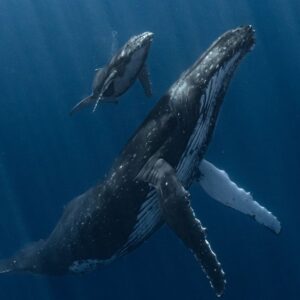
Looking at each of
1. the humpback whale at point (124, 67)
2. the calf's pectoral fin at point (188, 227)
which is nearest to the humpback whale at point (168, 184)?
the calf's pectoral fin at point (188, 227)

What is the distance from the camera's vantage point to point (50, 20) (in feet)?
74.9

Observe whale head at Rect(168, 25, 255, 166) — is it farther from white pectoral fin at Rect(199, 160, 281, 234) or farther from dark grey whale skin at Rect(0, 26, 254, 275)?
white pectoral fin at Rect(199, 160, 281, 234)

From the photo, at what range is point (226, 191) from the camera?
9617 millimetres

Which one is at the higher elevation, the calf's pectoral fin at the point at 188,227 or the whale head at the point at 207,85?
the whale head at the point at 207,85

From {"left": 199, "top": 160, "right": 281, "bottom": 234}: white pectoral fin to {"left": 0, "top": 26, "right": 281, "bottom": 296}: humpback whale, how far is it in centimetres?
2

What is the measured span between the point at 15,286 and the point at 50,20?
1258 cm

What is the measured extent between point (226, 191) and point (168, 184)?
9.65 ft

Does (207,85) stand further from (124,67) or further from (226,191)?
(124,67)

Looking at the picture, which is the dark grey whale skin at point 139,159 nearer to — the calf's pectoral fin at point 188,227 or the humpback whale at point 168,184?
the humpback whale at point 168,184

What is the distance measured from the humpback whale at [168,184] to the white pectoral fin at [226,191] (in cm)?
2

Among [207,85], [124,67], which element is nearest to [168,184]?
[207,85]

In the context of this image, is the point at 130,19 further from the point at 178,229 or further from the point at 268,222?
the point at 178,229

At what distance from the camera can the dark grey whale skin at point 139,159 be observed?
24.7 feet

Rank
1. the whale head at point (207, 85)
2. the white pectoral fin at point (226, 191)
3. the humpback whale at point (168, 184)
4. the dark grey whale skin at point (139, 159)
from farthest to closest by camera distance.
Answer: the white pectoral fin at point (226, 191) < the dark grey whale skin at point (139, 159) < the whale head at point (207, 85) < the humpback whale at point (168, 184)
